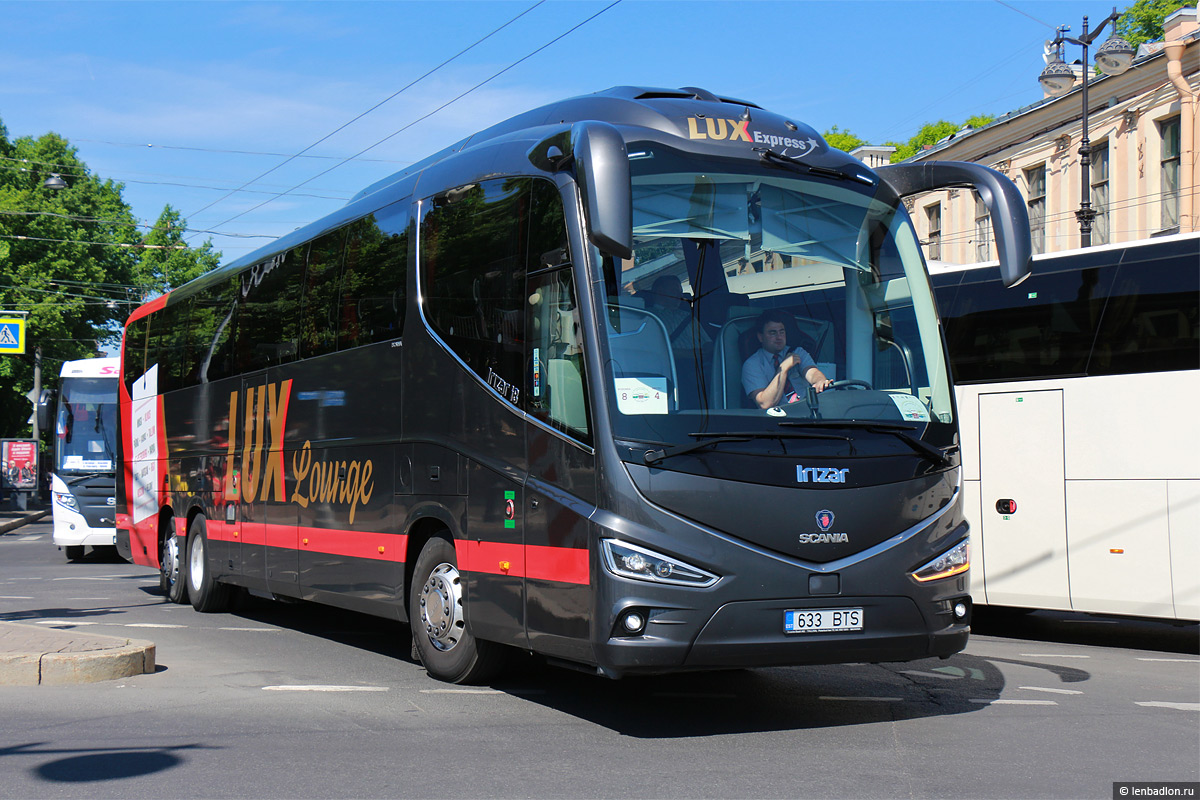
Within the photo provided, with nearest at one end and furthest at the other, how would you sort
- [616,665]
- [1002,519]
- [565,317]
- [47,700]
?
1. [616,665]
2. [565,317]
3. [47,700]
4. [1002,519]

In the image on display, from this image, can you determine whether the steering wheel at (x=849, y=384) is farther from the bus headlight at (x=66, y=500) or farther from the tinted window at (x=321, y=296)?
the bus headlight at (x=66, y=500)

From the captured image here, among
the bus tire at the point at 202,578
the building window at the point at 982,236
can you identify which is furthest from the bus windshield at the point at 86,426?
the building window at the point at 982,236

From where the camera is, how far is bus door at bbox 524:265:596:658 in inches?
272

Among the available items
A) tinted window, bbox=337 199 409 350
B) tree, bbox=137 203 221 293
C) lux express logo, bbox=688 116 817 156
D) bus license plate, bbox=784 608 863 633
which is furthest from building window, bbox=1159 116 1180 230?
tree, bbox=137 203 221 293

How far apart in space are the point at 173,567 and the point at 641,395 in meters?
9.84

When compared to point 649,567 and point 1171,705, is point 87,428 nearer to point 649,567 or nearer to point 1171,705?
point 649,567

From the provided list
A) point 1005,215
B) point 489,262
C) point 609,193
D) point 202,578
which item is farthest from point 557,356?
point 202,578

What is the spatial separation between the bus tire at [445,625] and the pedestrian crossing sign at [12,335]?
28.8 metres

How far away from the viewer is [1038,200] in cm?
3388

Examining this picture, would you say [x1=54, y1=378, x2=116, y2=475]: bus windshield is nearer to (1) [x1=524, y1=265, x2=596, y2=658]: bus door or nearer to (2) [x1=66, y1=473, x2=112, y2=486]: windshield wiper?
(2) [x1=66, y1=473, x2=112, y2=486]: windshield wiper

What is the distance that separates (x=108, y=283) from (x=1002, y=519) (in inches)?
1777

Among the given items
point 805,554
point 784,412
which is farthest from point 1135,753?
point 784,412

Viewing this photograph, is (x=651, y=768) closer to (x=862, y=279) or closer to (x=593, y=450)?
(x=593, y=450)

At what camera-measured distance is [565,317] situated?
23.7ft
